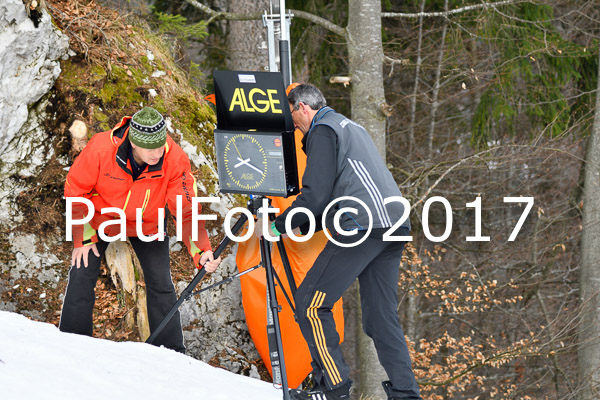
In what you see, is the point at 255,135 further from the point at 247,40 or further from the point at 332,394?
the point at 247,40

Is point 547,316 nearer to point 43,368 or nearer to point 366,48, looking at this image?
point 366,48

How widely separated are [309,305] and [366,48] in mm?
4567

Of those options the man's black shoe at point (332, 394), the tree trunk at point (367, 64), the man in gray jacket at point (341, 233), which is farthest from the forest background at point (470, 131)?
the man's black shoe at point (332, 394)

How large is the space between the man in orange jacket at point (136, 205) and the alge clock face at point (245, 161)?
419 millimetres

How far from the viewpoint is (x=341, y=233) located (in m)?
3.82

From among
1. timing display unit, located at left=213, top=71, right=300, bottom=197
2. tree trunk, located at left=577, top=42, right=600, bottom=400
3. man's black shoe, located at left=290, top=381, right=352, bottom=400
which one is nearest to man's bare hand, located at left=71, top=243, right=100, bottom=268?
timing display unit, located at left=213, top=71, right=300, bottom=197

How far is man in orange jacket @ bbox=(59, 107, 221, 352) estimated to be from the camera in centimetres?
409

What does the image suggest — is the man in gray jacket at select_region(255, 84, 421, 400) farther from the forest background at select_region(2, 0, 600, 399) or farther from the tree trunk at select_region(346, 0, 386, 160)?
the tree trunk at select_region(346, 0, 386, 160)

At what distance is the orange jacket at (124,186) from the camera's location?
162 inches

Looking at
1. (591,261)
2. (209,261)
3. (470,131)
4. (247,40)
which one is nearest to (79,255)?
(209,261)

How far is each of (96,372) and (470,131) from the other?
910cm

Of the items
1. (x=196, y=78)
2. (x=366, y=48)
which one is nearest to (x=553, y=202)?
(x=366, y=48)

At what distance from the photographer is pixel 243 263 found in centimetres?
520

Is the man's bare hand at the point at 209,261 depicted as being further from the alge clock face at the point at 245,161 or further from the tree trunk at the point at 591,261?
the tree trunk at the point at 591,261
